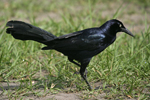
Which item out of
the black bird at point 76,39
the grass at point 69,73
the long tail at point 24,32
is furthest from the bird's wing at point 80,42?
the grass at point 69,73

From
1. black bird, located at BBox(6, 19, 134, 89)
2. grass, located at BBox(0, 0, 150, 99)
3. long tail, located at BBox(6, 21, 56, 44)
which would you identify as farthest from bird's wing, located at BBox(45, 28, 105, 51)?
grass, located at BBox(0, 0, 150, 99)

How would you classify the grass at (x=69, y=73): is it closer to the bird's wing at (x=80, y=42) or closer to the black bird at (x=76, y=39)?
the black bird at (x=76, y=39)

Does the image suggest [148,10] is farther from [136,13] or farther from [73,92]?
[73,92]

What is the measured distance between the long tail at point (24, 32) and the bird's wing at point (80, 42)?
16cm

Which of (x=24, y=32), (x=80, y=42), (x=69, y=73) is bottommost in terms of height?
(x=69, y=73)

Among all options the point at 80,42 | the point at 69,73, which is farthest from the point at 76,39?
the point at 69,73

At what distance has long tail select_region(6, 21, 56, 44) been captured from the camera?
11.2 feet

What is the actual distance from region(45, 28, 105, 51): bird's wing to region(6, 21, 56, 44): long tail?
0.16 meters

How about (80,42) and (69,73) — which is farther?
(69,73)

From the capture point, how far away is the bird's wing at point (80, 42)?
346 cm

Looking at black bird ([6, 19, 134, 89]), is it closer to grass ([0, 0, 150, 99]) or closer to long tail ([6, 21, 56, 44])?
long tail ([6, 21, 56, 44])

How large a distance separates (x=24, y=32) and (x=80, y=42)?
781 mm

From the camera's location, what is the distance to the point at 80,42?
348 cm

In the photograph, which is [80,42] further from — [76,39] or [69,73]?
[69,73]
